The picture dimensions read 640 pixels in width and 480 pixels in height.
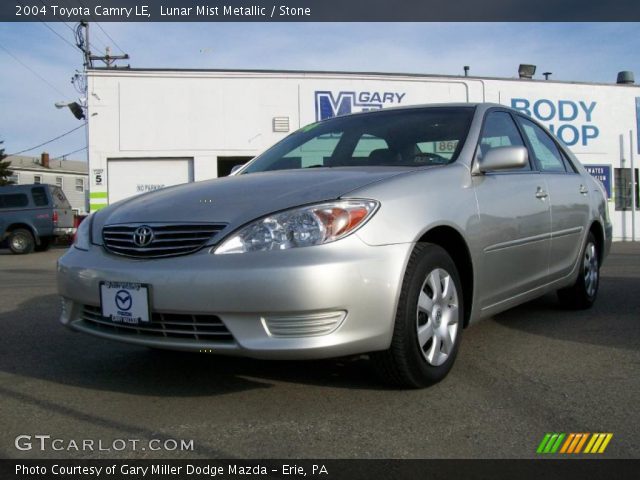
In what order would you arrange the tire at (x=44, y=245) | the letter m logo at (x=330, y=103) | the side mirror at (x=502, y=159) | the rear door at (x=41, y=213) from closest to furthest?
the side mirror at (x=502, y=159) → the letter m logo at (x=330, y=103) → the rear door at (x=41, y=213) → the tire at (x=44, y=245)

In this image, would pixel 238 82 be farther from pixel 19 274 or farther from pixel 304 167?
pixel 304 167

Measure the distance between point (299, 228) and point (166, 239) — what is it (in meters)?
0.64

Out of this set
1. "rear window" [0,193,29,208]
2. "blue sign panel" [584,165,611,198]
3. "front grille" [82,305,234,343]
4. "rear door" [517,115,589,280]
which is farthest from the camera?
"blue sign panel" [584,165,611,198]

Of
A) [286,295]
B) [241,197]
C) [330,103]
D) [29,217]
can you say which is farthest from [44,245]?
[286,295]

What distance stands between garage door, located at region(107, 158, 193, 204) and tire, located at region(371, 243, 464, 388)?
41.4 ft

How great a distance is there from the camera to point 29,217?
51.8 feet

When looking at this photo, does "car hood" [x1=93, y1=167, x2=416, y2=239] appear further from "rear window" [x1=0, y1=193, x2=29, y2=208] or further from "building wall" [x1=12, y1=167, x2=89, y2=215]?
"building wall" [x1=12, y1=167, x2=89, y2=215]

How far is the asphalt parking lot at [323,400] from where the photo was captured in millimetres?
2320

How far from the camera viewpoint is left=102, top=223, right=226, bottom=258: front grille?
2.63m

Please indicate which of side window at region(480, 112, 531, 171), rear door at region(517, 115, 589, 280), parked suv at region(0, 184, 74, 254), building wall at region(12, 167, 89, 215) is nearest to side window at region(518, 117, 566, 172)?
rear door at region(517, 115, 589, 280)

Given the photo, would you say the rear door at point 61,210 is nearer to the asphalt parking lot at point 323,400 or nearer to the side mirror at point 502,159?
the asphalt parking lot at point 323,400

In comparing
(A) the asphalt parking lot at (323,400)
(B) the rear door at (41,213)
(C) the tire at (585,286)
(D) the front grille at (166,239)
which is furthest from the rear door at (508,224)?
(B) the rear door at (41,213)

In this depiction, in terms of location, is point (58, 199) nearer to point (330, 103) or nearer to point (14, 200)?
point (14, 200)
